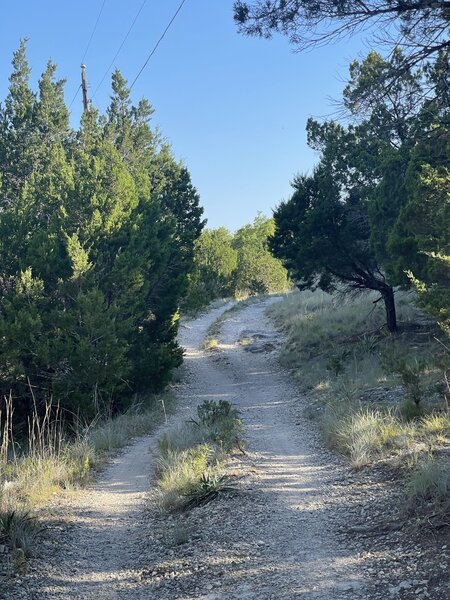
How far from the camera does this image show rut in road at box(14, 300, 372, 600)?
13.5ft

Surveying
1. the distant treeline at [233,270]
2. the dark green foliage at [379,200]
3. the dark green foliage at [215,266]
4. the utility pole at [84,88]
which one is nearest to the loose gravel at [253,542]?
the dark green foliage at [379,200]

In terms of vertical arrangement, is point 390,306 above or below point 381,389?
above

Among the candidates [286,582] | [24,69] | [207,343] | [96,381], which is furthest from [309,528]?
[24,69]

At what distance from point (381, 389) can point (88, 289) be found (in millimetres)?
7016

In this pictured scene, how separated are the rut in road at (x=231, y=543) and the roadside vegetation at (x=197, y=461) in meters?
0.21

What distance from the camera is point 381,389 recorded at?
1062 cm

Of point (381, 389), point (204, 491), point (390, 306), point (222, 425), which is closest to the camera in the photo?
point (204, 491)

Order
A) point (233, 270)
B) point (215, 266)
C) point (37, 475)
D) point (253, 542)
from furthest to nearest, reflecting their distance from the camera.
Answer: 1. point (233, 270)
2. point (215, 266)
3. point (37, 475)
4. point (253, 542)

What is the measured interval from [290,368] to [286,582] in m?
13.8

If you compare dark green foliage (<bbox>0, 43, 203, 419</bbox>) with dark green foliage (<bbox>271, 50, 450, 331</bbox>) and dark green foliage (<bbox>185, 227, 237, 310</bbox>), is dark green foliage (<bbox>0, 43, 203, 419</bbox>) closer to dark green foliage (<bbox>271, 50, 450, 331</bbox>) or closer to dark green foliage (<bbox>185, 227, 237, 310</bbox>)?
dark green foliage (<bbox>271, 50, 450, 331</bbox>)

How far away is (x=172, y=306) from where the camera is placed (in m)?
16.2

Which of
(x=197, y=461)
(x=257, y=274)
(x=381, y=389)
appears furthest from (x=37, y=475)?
(x=257, y=274)

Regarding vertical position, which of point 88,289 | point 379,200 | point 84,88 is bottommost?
point 88,289

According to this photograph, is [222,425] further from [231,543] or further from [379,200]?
[379,200]
